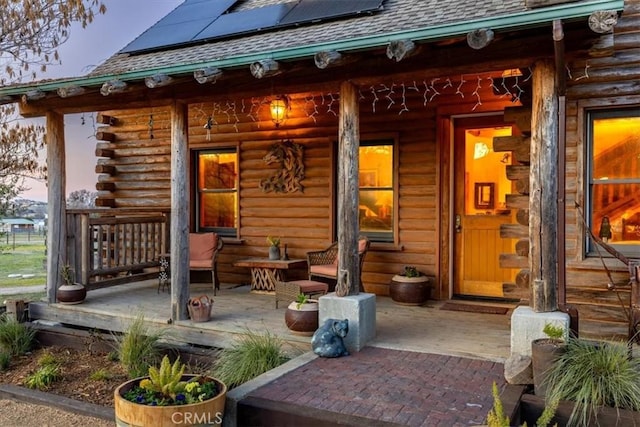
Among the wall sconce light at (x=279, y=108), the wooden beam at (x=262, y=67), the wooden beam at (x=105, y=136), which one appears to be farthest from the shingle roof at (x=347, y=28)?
the wooden beam at (x=105, y=136)

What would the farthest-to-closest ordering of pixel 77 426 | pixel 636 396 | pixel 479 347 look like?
pixel 479 347
pixel 77 426
pixel 636 396

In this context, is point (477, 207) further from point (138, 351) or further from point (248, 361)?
point (138, 351)

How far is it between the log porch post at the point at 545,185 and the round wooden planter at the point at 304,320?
6.22ft

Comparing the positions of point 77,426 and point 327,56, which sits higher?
point 327,56

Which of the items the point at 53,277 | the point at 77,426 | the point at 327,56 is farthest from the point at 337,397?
the point at 53,277

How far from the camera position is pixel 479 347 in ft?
15.1

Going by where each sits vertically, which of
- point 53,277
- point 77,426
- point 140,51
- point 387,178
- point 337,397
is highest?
point 140,51

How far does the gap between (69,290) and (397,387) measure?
14.5ft

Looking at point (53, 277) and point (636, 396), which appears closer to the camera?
point (636, 396)

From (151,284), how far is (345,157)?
467 cm

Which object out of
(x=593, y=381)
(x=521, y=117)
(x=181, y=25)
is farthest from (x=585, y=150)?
(x=181, y=25)

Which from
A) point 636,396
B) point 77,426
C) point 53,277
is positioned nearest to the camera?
point 636,396

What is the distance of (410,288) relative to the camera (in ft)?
21.0

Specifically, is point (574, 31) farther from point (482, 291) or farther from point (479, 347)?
point (482, 291)
